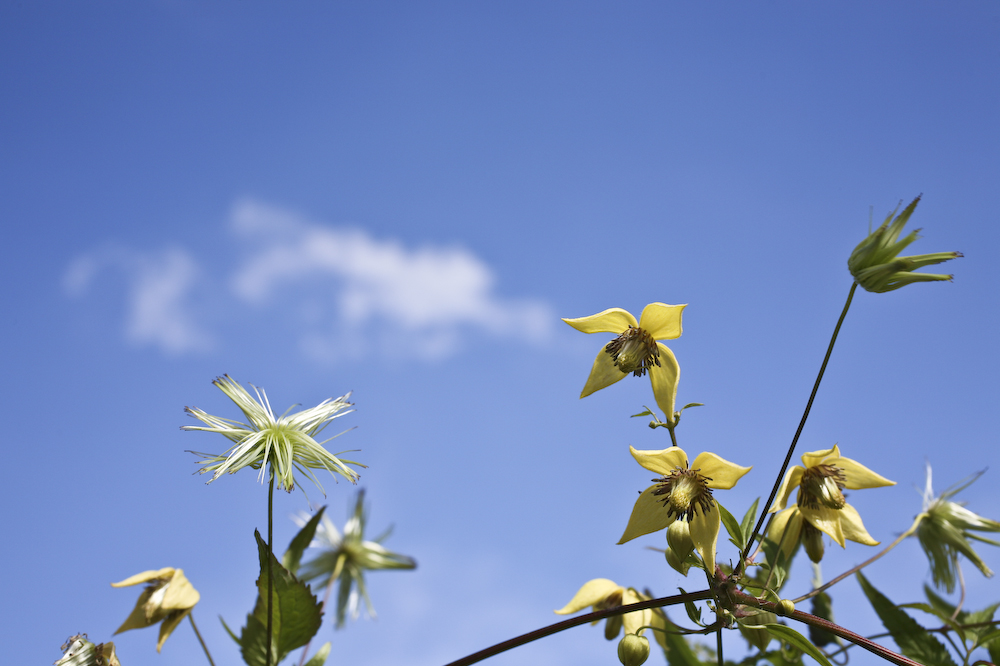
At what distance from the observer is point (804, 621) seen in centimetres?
130

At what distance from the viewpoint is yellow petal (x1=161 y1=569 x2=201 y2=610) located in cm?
179

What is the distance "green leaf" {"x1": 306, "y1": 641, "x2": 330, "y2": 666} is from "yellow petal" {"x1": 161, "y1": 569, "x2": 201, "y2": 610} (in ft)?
1.23

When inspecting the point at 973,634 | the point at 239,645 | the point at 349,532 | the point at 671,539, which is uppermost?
the point at 349,532

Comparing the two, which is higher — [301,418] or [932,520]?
[301,418]

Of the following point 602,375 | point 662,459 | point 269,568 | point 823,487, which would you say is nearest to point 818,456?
point 823,487

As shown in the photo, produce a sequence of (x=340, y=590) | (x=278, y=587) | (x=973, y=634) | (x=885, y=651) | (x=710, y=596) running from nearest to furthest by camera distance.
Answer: (x=885, y=651) < (x=710, y=596) < (x=278, y=587) < (x=973, y=634) < (x=340, y=590)

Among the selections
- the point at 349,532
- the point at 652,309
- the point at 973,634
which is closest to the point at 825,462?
the point at 652,309

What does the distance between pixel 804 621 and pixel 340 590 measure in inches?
97.7

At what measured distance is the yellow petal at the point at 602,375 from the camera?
1.75m

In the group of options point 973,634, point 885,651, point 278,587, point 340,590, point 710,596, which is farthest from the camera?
point 340,590

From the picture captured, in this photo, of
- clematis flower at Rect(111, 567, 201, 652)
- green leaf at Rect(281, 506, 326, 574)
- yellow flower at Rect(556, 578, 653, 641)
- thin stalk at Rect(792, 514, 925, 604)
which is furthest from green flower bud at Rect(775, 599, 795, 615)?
clematis flower at Rect(111, 567, 201, 652)

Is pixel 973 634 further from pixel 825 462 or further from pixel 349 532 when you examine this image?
pixel 349 532

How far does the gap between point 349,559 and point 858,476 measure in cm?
245

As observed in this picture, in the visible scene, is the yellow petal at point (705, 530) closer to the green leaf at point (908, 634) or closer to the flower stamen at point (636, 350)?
the flower stamen at point (636, 350)
